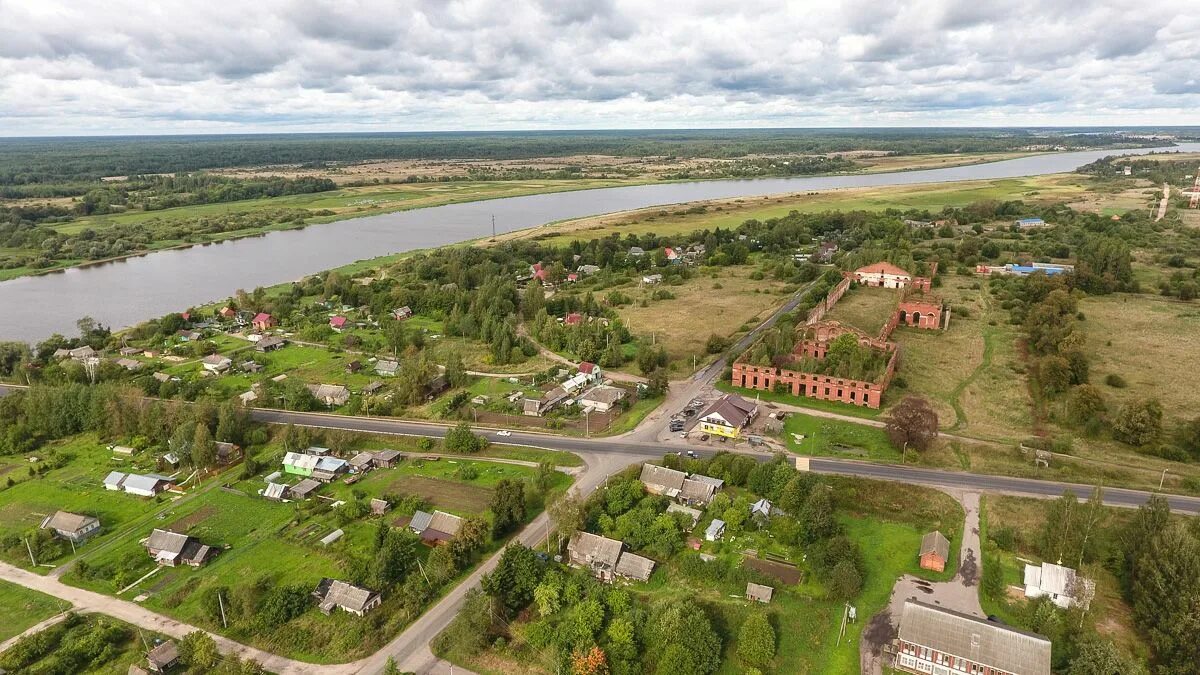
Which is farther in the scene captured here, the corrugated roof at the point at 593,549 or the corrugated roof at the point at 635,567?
the corrugated roof at the point at 593,549

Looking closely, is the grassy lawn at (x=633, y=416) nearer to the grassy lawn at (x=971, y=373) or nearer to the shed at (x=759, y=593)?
the shed at (x=759, y=593)

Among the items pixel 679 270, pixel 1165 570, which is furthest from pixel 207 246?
pixel 1165 570

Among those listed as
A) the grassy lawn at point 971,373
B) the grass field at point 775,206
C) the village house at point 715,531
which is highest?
the grass field at point 775,206

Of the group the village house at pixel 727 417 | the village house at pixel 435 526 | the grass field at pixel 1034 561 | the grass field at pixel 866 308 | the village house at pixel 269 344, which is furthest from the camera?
the grass field at pixel 866 308

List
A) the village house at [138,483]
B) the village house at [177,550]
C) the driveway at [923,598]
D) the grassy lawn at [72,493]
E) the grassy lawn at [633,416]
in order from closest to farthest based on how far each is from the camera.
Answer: the driveway at [923,598]
the village house at [177,550]
the grassy lawn at [72,493]
the village house at [138,483]
the grassy lawn at [633,416]

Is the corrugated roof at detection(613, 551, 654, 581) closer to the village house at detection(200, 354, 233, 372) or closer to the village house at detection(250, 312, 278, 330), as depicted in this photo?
the village house at detection(200, 354, 233, 372)

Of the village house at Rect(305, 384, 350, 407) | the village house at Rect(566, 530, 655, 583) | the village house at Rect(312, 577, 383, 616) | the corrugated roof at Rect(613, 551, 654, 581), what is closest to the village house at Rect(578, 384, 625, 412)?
the village house at Rect(566, 530, 655, 583)

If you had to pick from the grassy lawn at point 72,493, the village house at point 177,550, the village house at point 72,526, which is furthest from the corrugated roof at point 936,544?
the village house at point 72,526

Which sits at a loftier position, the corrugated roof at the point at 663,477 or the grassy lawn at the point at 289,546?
the corrugated roof at the point at 663,477

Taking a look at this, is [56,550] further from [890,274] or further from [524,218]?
[524,218]
